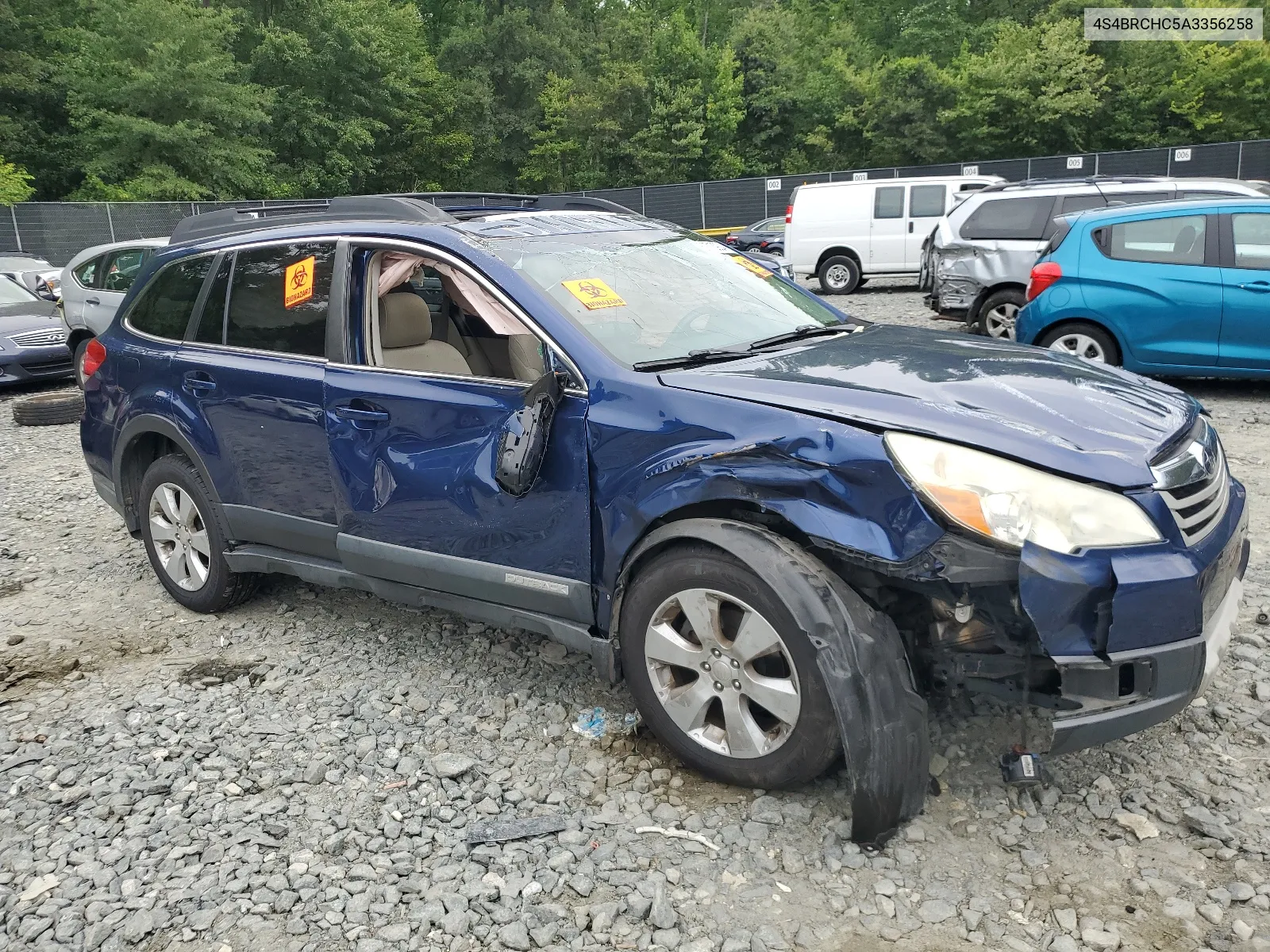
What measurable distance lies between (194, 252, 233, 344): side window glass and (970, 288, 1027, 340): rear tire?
7910 mm

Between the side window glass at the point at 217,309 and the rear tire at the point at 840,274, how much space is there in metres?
14.4

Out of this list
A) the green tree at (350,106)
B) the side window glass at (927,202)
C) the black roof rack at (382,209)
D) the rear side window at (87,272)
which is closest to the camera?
the black roof rack at (382,209)

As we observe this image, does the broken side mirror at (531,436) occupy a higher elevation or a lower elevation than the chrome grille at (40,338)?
higher

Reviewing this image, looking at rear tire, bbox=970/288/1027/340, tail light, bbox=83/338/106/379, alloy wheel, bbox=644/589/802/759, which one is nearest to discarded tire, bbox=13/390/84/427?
tail light, bbox=83/338/106/379

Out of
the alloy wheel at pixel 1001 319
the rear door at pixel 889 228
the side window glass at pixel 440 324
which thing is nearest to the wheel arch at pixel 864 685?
the side window glass at pixel 440 324

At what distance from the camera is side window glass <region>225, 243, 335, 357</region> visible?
399 centimetres

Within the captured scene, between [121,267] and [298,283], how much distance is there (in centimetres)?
875

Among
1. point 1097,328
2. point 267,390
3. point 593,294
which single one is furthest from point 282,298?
point 1097,328

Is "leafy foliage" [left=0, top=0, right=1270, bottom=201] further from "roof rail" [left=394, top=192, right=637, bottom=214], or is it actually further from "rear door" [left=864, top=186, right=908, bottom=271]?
"roof rail" [left=394, top=192, right=637, bottom=214]

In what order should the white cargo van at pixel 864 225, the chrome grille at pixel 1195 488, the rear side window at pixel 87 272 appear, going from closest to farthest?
the chrome grille at pixel 1195 488 < the rear side window at pixel 87 272 < the white cargo van at pixel 864 225

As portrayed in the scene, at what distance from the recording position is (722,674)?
2904mm

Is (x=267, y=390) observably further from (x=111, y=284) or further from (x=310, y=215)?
(x=111, y=284)

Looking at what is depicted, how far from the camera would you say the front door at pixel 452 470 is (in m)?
3.24

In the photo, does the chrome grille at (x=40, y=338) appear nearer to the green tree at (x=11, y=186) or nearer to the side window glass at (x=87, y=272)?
the side window glass at (x=87, y=272)
